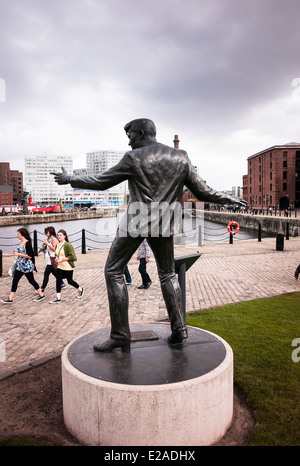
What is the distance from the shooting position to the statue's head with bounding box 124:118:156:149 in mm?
3500

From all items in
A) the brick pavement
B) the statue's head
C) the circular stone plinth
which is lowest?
the brick pavement

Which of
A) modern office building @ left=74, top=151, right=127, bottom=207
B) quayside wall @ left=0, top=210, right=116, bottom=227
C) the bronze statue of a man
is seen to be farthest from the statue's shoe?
modern office building @ left=74, top=151, right=127, bottom=207

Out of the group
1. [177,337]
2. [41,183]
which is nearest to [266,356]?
[177,337]

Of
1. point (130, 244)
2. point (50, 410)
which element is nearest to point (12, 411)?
point (50, 410)

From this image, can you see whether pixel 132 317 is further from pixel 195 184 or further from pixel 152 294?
pixel 195 184

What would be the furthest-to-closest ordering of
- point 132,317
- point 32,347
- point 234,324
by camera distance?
point 132,317
point 234,324
point 32,347

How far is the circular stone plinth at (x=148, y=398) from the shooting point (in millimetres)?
2615

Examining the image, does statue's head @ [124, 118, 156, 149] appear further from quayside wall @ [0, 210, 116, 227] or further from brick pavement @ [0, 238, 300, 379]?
quayside wall @ [0, 210, 116, 227]

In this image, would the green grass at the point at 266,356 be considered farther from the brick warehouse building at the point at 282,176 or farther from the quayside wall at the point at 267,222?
the brick warehouse building at the point at 282,176

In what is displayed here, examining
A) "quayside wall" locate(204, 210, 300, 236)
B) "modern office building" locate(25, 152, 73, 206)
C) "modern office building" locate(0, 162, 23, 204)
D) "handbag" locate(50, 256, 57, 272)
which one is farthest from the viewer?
"modern office building" locate(0, 162, 23, 204)

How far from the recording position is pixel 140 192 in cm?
335

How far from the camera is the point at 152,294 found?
26.7 feet

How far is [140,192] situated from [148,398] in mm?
1878
